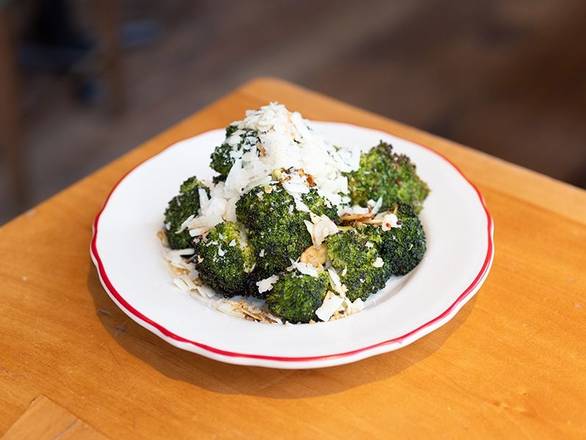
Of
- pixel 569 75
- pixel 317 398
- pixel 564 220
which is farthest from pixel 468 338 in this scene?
pixel 569 75

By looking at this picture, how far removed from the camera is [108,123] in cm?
279

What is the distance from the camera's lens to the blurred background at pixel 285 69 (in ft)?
8.48

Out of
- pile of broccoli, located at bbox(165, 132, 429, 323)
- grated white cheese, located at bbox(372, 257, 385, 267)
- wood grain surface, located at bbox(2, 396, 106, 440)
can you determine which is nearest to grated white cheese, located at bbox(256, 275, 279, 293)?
pile of broccoli, located at bbox(165, 132, 429, 323)

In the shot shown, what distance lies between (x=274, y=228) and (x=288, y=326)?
12cm

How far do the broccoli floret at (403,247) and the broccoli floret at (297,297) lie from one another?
0.38 feet

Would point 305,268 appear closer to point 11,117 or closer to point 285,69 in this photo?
point 11,117

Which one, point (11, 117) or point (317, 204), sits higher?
point (317, 204)

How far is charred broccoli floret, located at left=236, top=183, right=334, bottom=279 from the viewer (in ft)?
3.15

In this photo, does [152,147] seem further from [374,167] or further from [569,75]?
[569,75]

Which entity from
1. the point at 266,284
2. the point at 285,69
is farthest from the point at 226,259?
the point at 285,69

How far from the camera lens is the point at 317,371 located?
0.92 m

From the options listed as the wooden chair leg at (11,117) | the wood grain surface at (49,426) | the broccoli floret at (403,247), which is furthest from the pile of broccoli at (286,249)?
the wooden chair leg at (11,117)

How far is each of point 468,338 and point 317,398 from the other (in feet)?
0.69

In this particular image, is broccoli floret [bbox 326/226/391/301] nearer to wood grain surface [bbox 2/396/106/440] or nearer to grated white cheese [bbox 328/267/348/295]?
grated white cheese [bbox 328/267/348/295]
